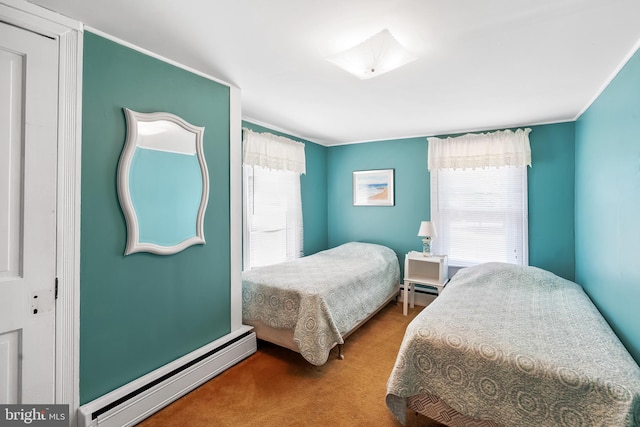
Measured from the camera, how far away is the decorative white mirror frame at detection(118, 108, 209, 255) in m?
1.77

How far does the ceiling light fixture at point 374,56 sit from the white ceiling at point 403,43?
5cm

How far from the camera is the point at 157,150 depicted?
1.94m

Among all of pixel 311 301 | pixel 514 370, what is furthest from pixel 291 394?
pixel 514 370

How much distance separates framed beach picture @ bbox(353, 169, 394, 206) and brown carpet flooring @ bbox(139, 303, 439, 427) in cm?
211

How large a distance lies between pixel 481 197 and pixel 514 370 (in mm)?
2616

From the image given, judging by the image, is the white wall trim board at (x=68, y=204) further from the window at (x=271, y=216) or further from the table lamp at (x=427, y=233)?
the table lamp at (x=427, y=233)

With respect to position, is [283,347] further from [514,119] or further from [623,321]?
[514,119]

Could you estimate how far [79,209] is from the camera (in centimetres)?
159

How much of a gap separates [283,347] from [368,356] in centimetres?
77

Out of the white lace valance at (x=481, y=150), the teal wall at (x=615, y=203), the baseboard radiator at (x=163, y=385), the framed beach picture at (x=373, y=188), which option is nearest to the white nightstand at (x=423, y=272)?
the framed beach picture at (x=373, y=188)

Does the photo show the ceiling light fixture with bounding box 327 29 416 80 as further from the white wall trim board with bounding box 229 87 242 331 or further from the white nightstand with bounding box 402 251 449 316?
the white nightstand with bounding box 402 251 449 316

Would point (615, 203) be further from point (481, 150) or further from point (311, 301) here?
point (311, 301)

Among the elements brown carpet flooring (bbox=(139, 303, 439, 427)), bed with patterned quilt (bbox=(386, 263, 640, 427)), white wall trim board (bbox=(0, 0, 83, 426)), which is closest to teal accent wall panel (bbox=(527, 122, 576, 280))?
bed with patterned quilt (bbox=(386, 263, 640, 427))

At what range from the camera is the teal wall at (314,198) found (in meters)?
4.29
